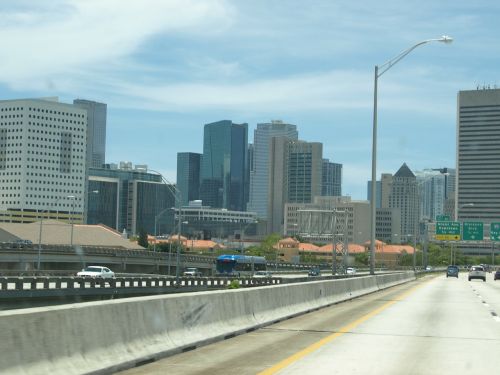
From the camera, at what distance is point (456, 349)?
51.0ft

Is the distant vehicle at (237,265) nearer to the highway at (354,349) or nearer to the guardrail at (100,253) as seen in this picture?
the guardrail at (100,253)

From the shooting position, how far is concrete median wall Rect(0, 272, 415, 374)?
9.79 meters

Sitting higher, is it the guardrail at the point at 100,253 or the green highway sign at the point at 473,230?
the green highway sign at the point at 473,230

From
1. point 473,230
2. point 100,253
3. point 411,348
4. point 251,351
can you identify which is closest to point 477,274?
point 473,230

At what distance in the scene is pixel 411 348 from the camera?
51.2 feet

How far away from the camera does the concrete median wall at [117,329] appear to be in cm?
979

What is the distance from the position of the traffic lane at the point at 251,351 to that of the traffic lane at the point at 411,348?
21.4 inches

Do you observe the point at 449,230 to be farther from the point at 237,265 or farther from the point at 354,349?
the point at 354,349

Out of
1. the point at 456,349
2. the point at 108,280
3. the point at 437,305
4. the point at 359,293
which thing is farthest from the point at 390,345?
the point at 108,280

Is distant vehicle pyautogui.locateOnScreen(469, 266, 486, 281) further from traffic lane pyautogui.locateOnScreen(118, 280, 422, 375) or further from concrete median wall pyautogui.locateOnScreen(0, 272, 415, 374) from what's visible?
concrete median wall pyautogui.locateOnScreen(0, 272, 415, 374)

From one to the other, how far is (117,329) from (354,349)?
194 inches

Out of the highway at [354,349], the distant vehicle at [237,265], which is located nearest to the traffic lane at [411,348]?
the highway at [354,349]

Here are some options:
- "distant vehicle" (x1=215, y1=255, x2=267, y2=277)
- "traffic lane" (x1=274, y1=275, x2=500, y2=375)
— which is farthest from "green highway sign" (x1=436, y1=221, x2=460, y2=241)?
"traffic lane" (x1=274, y1=275, x2=500, y2=375)

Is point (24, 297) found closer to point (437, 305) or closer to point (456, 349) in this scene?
point (437, 305)
